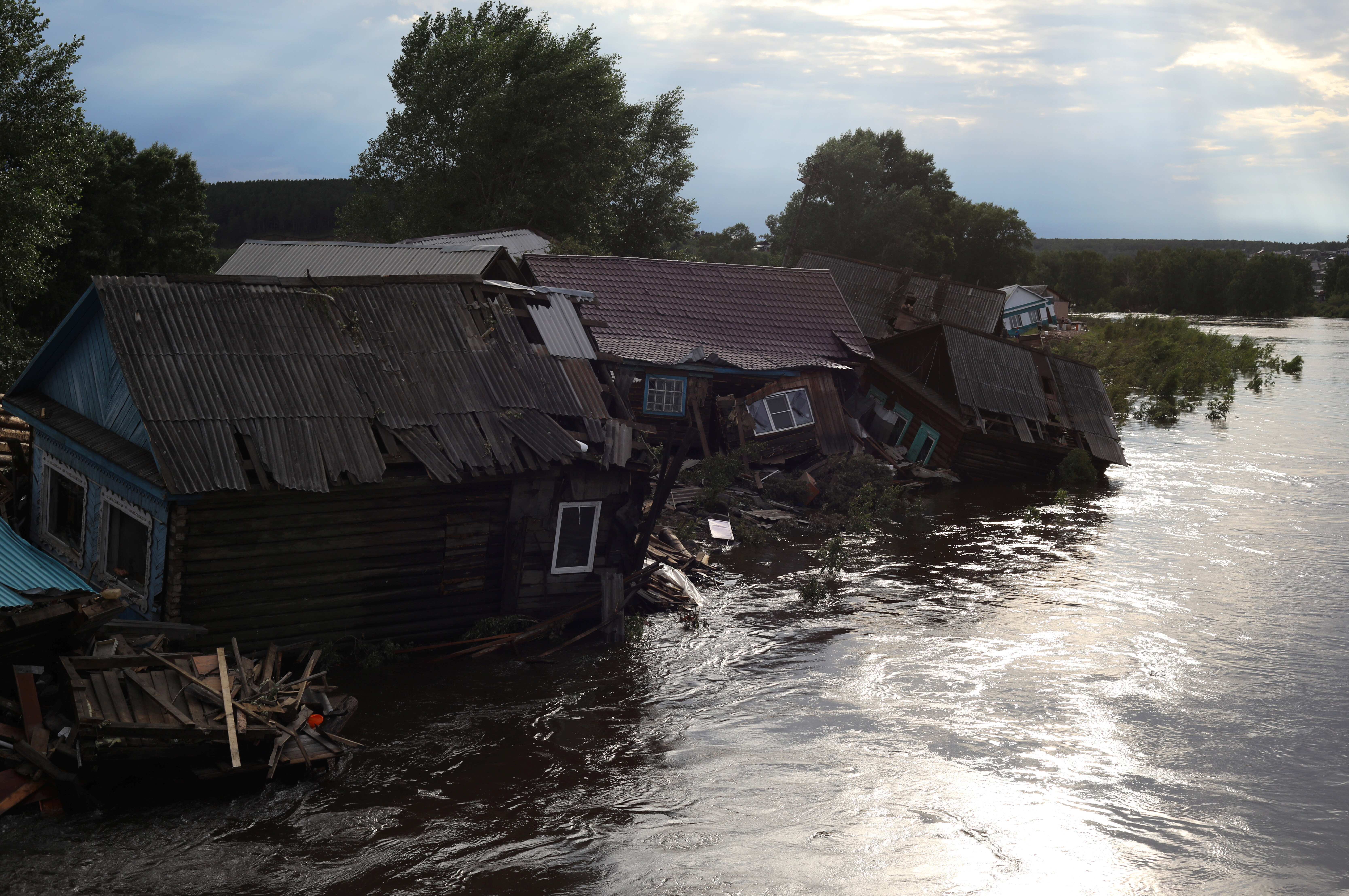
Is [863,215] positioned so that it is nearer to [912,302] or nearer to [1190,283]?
[912,302]

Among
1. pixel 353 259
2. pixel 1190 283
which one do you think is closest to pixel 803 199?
pixel 353 259

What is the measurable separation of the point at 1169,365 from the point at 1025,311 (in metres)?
9.05

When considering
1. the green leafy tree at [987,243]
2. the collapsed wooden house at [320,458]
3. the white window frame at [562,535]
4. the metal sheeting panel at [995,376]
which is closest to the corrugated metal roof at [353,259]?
the collapsed wooden house at [320,458]

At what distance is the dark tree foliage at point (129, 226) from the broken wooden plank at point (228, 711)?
3175 cm

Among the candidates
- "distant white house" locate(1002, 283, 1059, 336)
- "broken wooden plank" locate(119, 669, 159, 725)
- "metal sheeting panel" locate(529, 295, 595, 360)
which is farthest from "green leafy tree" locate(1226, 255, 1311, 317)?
"broken wooden plank" locate(119, 669, 159, 725)

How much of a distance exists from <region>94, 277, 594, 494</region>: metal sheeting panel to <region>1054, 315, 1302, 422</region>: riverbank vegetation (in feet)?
111

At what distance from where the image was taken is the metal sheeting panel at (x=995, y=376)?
91.5ft

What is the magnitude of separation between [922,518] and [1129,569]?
5048mm

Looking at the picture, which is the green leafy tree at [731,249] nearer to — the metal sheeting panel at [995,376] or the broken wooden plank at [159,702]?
the metal sheeting panel at [995,376]

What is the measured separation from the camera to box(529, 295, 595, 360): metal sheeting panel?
50.6 feet

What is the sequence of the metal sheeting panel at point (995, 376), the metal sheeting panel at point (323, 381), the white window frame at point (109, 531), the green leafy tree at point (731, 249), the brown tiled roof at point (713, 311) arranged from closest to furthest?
the white window frame at point (109, 531) → the metal sheeting panel at point (323, 381) → the brown tiled roof at point (713, 311) → the metal sheeting panel at point (995, 376) → the green leafy tree at point (731, 249)

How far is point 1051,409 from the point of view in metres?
29.0

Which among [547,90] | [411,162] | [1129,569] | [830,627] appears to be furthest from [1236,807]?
[411,162]

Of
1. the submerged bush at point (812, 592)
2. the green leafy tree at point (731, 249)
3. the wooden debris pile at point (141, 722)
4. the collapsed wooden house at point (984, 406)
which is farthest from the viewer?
the green leafy tree at point (731, 249)
